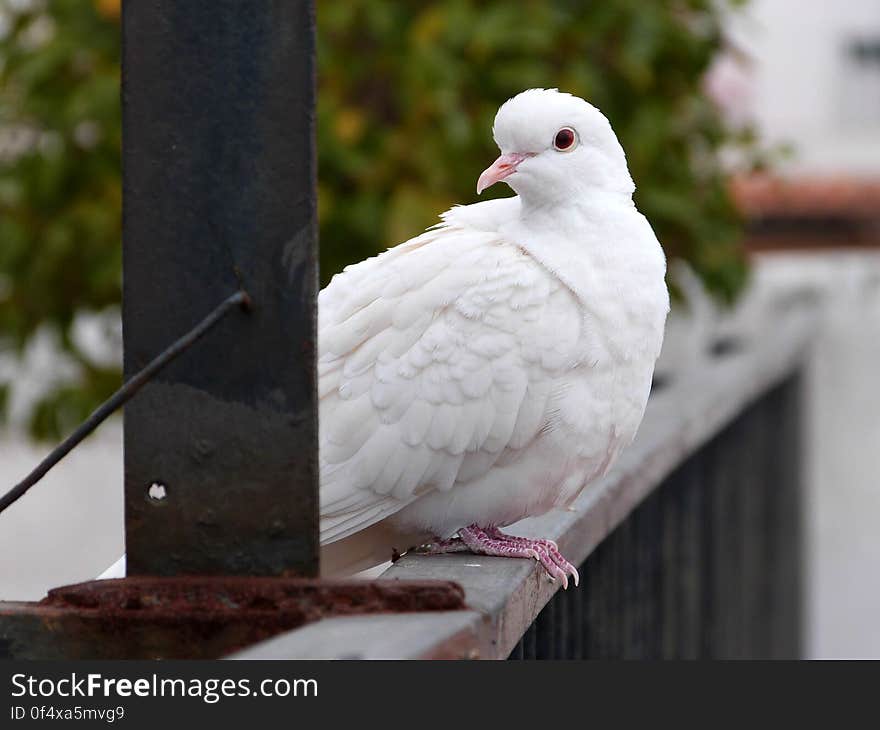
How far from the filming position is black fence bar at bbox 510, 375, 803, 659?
278cm

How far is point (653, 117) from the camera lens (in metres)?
4.43

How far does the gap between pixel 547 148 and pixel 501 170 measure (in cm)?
9

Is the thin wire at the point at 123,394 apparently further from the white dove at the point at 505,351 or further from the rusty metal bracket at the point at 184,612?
the white dove at the point at 505,351

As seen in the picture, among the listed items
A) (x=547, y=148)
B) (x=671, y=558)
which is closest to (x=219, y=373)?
(x=547, y=148)

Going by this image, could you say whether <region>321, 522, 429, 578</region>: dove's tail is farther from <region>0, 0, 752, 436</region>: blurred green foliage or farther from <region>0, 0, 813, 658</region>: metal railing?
<region>0, 0, 752, 436</region>: blurred green foliage

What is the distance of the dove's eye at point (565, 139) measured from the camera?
238 cm

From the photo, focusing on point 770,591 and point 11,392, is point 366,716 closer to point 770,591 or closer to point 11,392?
point 11,392

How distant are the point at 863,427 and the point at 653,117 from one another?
2759 mm

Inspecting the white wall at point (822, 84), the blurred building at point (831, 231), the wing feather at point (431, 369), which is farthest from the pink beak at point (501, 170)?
the white wall at point (822, 84)

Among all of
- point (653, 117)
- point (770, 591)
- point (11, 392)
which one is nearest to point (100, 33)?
point (11, 392)

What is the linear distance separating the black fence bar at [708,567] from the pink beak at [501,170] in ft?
2.11

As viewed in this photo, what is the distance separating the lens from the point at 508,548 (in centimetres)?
214

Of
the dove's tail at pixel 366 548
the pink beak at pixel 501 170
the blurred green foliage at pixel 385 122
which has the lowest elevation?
the dove's tail at pixel 366 548

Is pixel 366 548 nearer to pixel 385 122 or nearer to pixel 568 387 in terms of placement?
pixel 568 387
